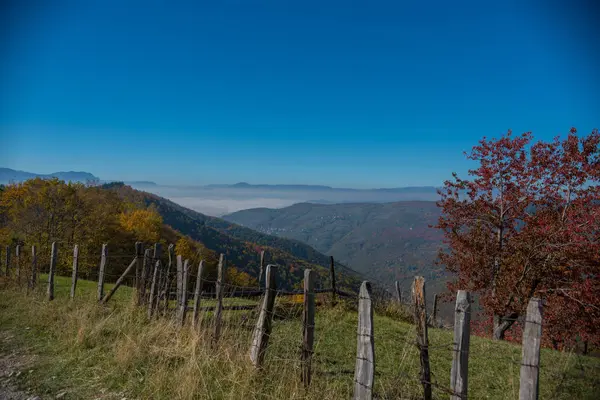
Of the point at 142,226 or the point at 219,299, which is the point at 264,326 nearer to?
the point at 219,299

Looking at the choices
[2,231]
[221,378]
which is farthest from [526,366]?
[2,231]

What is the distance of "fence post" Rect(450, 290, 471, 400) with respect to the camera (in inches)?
143

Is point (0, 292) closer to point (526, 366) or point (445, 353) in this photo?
point (445, 353)

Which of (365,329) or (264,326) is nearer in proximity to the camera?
(365,329)

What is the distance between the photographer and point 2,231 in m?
30.7

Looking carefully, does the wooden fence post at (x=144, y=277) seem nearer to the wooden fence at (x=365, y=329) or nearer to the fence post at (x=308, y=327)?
the wooden fence at (x=365, y=329)

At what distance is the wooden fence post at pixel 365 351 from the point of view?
4.45 m

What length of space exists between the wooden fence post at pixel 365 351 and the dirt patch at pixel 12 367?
15.5ft

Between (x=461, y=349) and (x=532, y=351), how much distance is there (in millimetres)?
607

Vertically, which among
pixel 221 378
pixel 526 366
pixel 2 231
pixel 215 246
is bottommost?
pixel 215 246

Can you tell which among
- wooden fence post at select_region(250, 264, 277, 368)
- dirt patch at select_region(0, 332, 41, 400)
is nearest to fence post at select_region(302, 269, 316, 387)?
wooden fence post at select_region(250, 264, 277, 368)

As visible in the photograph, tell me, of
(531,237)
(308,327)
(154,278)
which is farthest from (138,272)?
(531,237)

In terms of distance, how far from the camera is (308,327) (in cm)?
529

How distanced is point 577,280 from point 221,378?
14948 mm
